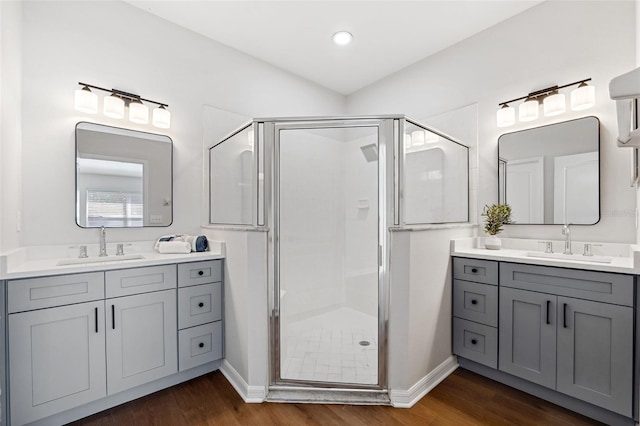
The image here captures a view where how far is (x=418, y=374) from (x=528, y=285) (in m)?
0.94

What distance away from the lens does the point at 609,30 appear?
2.01 metres

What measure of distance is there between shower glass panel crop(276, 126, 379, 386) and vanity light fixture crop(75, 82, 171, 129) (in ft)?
3.92

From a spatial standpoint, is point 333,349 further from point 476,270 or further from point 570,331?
point 570,331

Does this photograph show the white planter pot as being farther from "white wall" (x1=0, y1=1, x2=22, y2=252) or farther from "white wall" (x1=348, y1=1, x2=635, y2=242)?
"white wall" (x1=0, y1=1, x2=22, y2=252)

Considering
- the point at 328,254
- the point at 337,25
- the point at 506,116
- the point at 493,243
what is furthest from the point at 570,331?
the point at 337,25

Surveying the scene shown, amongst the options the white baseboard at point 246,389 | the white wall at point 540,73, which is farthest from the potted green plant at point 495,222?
the white baseboard at point 246,389

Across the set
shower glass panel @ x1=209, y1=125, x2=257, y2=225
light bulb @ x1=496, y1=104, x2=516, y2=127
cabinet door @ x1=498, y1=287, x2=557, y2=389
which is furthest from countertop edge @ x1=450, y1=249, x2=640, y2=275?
shower glass panel @ x1=209, y1=125, x2=257, y2=225

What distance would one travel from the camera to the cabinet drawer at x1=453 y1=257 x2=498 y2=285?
2.08 metres

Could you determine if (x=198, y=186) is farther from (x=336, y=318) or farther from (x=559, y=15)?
(x=559, y=15)

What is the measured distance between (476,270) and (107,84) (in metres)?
3.15

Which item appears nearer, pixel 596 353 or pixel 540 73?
pixel 596 353

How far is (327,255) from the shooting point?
234cm

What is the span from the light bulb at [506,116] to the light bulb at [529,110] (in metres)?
0.08

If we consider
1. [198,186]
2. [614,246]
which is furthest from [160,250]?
[614,246]
